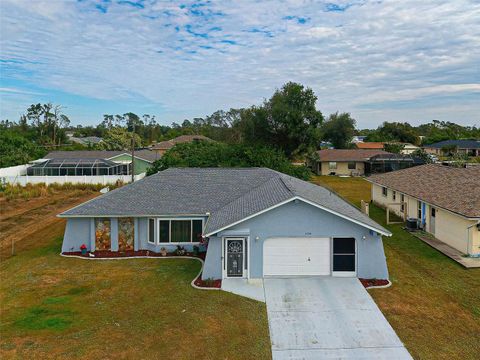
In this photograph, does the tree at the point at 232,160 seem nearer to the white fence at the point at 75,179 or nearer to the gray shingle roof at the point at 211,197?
the white fence at the point at 75,179

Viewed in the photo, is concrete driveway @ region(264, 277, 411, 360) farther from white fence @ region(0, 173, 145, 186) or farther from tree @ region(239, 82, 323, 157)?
tree @ region(239, 82, 323, 157)

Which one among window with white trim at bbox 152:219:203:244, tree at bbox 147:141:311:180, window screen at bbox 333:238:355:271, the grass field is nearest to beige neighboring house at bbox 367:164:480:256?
window screen at bbox 333:238:355:271

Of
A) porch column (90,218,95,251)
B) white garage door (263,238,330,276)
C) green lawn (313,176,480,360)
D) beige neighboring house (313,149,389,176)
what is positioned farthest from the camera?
beige neighboring house (313,149,389,176)

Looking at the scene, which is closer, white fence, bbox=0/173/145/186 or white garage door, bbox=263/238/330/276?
white garage door, bbox=263/238/330/276

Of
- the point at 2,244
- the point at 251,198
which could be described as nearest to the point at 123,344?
the point at 251,198

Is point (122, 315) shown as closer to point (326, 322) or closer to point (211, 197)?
point (326, 322)

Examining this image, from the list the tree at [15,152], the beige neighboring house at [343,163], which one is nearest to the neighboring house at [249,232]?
the tree at [15,152]

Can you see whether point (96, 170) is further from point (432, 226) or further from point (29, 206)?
point (432, 226)
